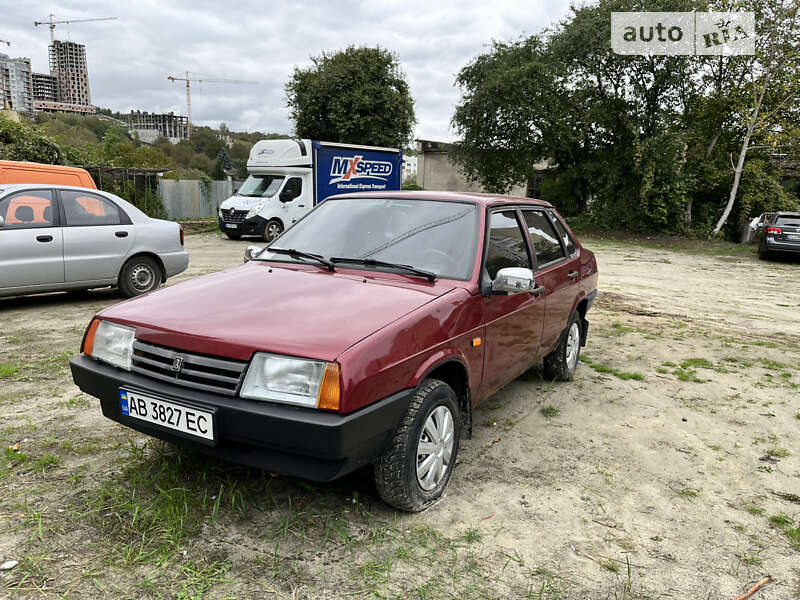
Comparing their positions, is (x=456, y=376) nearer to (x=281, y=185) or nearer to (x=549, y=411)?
(x=549, y=411)

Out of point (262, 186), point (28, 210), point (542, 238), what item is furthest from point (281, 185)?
point (542, 238)

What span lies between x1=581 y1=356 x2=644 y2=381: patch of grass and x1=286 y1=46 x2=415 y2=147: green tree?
87.0 ft

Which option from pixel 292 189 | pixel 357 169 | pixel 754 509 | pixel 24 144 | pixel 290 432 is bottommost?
pixel 754 509

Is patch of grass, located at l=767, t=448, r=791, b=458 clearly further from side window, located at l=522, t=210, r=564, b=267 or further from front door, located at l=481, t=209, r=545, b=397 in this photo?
side window, located at l=522, t=210, r=564, b=267

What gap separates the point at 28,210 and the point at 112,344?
508 cm

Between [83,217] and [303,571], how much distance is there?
6.47 m

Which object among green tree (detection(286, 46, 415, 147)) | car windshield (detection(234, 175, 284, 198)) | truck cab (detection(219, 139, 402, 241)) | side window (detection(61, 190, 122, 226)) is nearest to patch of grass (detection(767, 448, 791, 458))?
side window (detection(61, 190, 122, 226))

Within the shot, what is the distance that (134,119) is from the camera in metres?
105

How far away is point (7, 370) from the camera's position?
488 cm

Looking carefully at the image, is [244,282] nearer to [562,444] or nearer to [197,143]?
[562,444]

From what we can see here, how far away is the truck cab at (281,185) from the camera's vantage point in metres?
17.6

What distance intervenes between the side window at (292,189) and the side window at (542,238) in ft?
45.8

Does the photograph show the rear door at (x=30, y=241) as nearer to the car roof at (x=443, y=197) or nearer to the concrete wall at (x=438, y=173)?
the car roof at (x=443, y=197)

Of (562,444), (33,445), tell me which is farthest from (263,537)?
(562,444)
